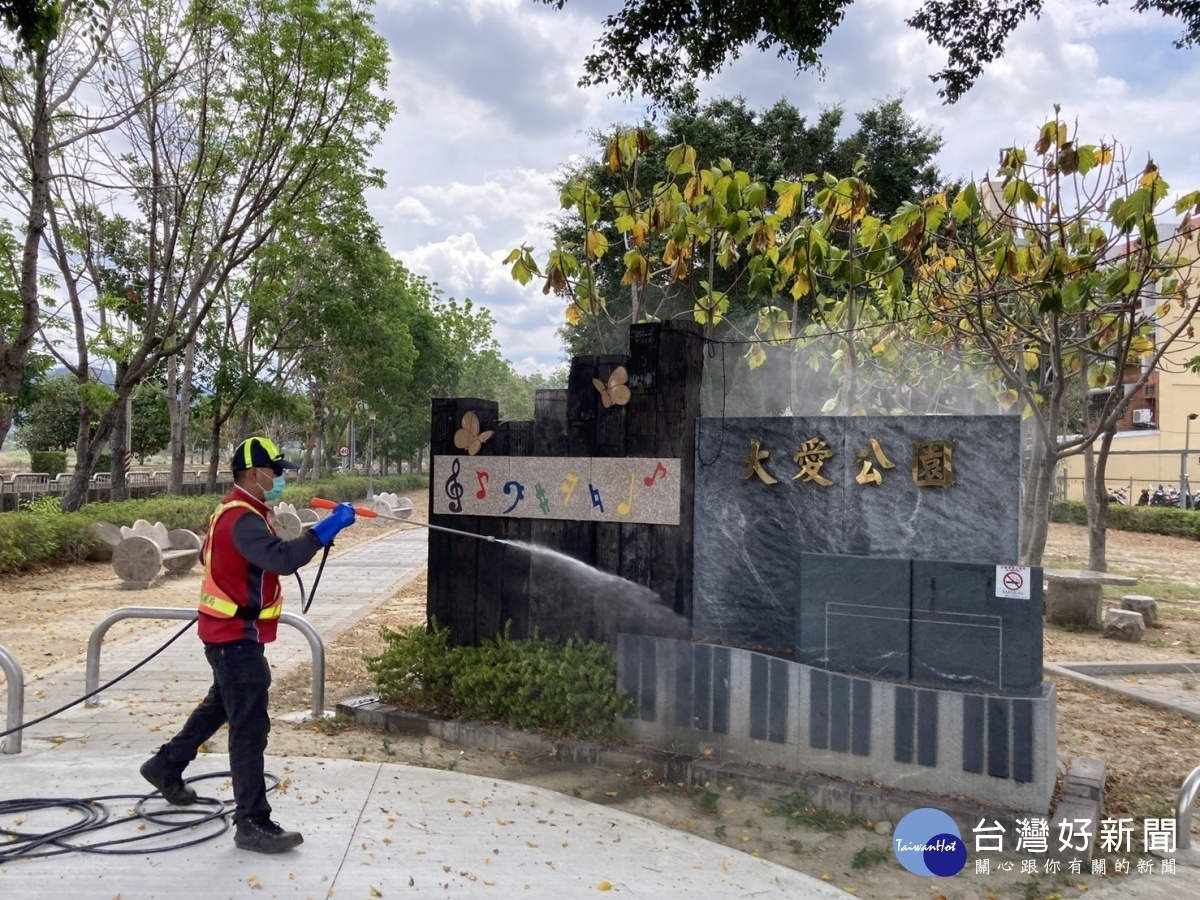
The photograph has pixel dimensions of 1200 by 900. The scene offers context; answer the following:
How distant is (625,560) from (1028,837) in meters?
2.84

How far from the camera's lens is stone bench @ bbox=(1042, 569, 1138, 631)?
11.1m

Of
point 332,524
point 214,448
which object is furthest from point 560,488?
point 214,448

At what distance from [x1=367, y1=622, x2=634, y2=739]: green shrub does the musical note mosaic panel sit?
89cm

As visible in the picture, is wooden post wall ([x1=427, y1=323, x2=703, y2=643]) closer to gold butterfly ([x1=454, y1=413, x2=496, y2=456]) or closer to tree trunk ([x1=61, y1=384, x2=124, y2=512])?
gold butterfly ([x1=454, y1=413, x2=496, y2=456])

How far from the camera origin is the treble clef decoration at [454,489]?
6.96 meters

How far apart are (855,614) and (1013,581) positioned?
0.87 metres

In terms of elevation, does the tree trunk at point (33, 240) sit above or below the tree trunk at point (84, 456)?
above

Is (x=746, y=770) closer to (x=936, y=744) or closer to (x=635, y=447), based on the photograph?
(x=936, y=744)

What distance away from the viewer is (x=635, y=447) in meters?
6.35

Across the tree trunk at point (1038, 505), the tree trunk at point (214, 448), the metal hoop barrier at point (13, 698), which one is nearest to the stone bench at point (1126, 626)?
the tree trunk at point (1038, 505)

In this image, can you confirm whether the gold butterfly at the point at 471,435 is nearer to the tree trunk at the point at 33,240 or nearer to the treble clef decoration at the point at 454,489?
the treble clef decoration at the point at 454,489

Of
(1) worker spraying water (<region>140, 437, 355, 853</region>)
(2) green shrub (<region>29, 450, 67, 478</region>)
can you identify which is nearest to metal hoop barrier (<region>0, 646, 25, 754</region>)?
(1) worker spraying water (<region>140, 437, 355, 853</region>)

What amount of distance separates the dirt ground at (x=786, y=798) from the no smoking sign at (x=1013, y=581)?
1.31m

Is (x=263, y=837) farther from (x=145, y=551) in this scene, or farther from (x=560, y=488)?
(x=145, y=551)
